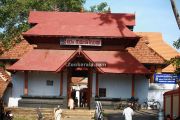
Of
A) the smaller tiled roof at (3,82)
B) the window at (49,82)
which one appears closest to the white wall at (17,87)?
the smaller tiled roof at (3,82)

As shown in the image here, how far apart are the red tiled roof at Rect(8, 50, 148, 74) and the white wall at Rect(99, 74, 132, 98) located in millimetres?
1069

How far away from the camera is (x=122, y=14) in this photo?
34.5m

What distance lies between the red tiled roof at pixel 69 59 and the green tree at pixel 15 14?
38.2 ft

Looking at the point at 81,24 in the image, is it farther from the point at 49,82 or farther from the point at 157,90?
the point at 157,90

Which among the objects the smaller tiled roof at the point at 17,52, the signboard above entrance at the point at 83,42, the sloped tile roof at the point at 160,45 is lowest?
the smaller tiled roof at the point at 17,52

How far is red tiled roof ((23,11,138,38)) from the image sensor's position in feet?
102

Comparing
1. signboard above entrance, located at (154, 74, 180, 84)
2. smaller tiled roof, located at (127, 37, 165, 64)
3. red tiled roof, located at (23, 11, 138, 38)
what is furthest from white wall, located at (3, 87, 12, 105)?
signboard above entrance, located at (154, 74, 180, 84)

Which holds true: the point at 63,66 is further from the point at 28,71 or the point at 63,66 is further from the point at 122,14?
the point at 122,14

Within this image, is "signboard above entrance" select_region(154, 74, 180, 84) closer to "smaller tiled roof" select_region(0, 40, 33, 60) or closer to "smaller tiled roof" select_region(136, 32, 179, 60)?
"smaller tiled roof" select_region(0, 40, 33, 60)

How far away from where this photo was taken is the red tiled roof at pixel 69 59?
96.9ft

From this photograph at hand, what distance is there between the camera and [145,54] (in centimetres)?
3422

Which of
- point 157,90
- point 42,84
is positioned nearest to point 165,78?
point 157,90

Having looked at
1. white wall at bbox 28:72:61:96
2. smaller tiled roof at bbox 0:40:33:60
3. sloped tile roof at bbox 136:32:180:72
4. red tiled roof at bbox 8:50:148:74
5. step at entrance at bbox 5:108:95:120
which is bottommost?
step at entrance at bbox 5:108:95:120

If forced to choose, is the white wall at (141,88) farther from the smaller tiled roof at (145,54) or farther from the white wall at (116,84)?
the smaller tiled roof at (145,54)
